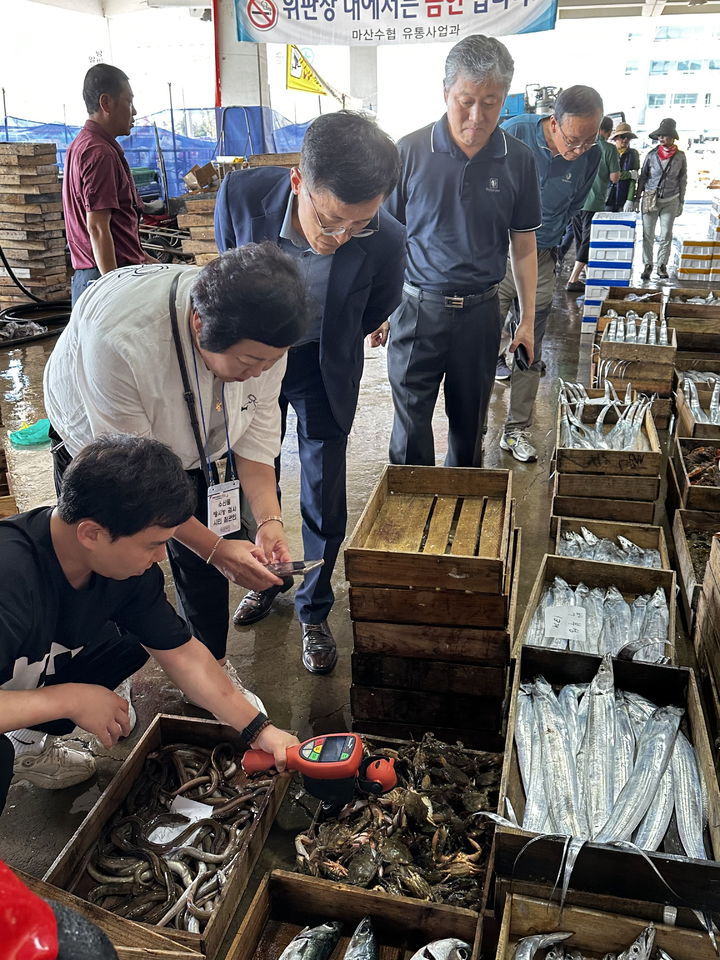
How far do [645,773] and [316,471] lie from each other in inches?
66.2

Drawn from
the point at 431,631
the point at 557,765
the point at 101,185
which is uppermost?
the point at 101,185

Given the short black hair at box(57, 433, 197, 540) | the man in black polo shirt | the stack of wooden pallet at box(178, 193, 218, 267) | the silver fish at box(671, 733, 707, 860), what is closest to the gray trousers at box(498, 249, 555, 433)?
→ the man in black polo shirt

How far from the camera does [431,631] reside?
2.63 meters

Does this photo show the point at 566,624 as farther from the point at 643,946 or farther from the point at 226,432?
the point at 226,432

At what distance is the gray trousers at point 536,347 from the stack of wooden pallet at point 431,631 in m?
2.54

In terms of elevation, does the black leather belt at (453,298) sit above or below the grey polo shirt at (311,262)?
below

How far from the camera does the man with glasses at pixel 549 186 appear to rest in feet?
15.1

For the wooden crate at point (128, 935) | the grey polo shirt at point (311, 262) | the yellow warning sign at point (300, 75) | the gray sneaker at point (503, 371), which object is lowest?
the wooden crate at point (128, 935)

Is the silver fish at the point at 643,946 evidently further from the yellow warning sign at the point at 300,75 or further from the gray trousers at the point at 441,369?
the yellow warning sign at the point at 300,75

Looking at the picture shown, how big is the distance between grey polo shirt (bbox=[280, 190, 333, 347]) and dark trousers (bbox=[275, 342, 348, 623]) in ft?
0.61

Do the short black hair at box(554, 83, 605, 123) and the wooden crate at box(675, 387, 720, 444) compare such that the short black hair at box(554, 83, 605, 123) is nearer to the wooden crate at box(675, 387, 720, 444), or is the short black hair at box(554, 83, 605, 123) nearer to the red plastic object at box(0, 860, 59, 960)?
the wooden crate at box(675, 387, 720, 444)

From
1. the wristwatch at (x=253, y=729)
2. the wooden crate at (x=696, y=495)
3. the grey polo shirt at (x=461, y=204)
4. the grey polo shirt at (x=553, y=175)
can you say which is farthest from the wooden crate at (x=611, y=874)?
the grey polo shirt at (x=553, y=175)

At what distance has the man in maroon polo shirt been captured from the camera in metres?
4.58

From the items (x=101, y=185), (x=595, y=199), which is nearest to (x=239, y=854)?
(x=101, y=185)
